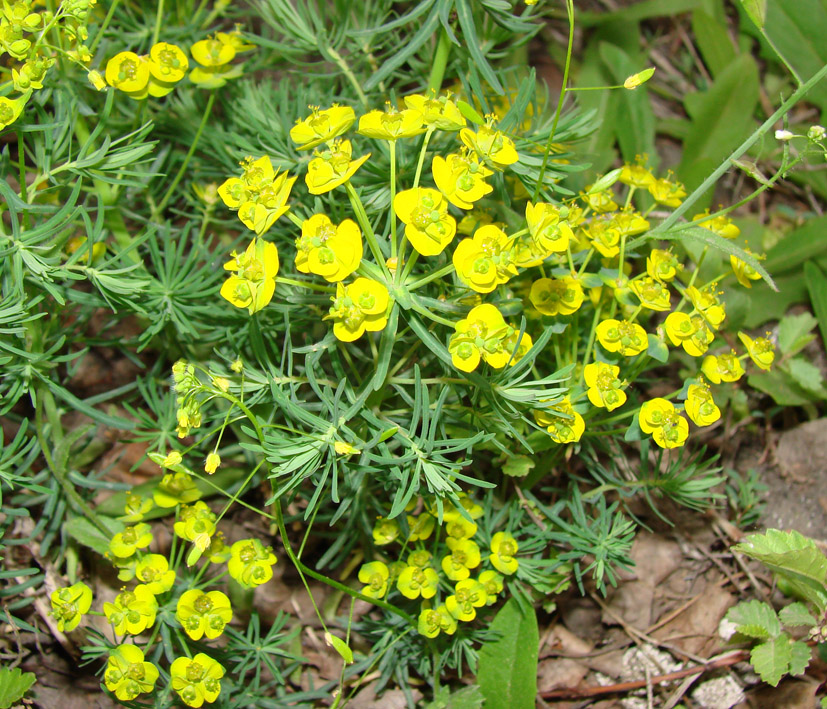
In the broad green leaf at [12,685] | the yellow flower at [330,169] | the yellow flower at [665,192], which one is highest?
the yellow flower at [330,169]

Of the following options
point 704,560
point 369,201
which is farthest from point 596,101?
point 704,560

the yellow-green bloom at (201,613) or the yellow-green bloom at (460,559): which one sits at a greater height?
the yellow-green bloom at (460,559)

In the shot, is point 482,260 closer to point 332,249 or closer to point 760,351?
point 332,249

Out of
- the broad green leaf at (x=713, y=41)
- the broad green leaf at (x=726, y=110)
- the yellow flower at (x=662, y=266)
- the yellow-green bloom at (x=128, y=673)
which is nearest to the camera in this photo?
the yellow-green bloom at (x=128, y=673)

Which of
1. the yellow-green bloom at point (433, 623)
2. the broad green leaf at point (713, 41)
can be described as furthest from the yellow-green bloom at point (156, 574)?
the broad green leaf at point (713, 41)

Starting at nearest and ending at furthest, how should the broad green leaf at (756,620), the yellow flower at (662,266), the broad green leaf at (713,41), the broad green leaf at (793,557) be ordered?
the yellow flower at (662,266) < the broad green leaf at (793,557) < the broad green leaf at (756,620) < the broad green leaf at (713,41)

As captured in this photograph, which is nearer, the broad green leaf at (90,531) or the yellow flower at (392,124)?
the yellow flower at (392,124)

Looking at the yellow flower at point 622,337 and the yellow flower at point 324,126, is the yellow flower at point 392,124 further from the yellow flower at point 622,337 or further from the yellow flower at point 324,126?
the yellow flower at point 622,337
